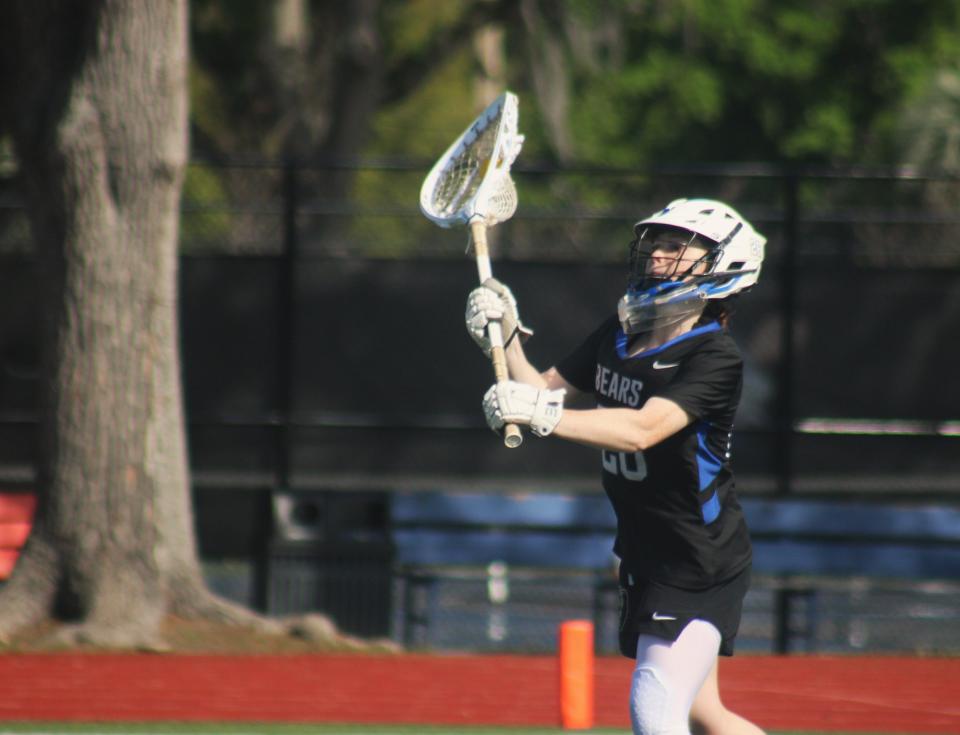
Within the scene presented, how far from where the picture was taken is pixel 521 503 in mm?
10258

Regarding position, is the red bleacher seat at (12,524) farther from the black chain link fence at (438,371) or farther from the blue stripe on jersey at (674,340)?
the blue stripe on jersey at (674,340)

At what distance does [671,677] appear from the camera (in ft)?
14.5

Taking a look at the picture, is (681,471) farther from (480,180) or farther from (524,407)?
(480,180)

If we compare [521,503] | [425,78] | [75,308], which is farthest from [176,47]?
[425,78]

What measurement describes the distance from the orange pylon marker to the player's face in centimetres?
171

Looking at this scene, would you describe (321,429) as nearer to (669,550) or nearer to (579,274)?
(579,274)

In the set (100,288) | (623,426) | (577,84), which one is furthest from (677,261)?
(577,84)

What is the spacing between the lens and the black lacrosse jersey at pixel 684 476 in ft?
Answer: 14.8

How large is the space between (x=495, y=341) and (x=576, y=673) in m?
1.71

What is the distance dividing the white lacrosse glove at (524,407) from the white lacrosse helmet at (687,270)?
508 mm

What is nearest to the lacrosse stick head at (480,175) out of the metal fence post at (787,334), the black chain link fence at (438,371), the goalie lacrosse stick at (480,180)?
the goalie lacrosse stick at (480,180)

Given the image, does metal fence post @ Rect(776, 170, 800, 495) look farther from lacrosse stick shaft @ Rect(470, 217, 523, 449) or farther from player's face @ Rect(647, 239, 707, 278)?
player's face @ Rect(647, 239, 707, 278)

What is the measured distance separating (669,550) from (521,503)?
5.71 meters

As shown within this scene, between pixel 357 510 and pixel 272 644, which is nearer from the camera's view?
pixel 272 644
